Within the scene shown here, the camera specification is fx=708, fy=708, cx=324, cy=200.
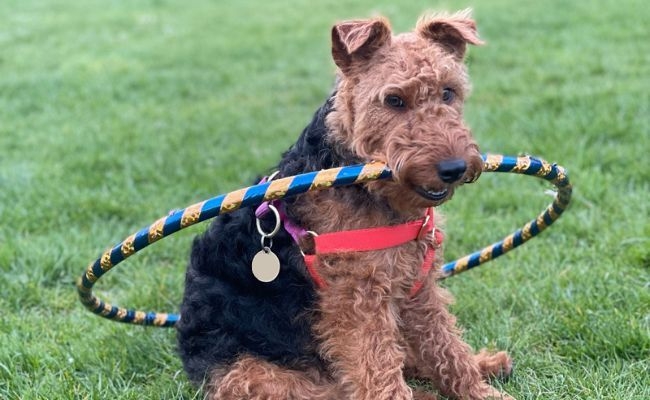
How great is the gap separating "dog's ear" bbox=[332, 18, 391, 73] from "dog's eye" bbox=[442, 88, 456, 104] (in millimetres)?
347

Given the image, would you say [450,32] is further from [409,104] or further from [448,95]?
[409,104]

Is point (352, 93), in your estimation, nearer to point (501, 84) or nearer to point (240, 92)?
point (501, 84)

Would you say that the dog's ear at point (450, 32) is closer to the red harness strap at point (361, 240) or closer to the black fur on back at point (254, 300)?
the black fur on back at point (254, 300)

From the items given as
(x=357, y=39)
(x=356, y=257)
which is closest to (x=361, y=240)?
(x=356, y=257)

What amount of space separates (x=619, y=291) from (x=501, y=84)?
494 centimetres

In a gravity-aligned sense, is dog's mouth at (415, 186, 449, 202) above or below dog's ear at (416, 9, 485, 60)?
below

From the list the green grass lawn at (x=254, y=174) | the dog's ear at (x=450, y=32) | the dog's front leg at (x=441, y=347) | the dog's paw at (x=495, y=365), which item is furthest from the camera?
the green grass lawn at (x=254, y=174)

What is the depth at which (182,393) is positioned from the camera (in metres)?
3.61

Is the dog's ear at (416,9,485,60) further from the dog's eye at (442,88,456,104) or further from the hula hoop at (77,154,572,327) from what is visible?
the hula hoop at (77,154,572,327)

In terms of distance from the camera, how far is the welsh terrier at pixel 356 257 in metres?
2.96

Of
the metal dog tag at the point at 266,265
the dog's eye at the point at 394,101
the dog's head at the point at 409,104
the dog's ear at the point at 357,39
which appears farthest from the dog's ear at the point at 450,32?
the metal dog tag at the point at 266,265

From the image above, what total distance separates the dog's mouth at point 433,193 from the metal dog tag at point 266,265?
2.52 ft

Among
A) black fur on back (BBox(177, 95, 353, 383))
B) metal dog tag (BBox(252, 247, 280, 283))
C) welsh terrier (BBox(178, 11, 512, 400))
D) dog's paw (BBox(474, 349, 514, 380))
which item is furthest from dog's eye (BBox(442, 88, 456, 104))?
dog's paw (BBox(474, 349, 514, 380))

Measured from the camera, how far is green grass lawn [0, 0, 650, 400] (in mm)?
3914
